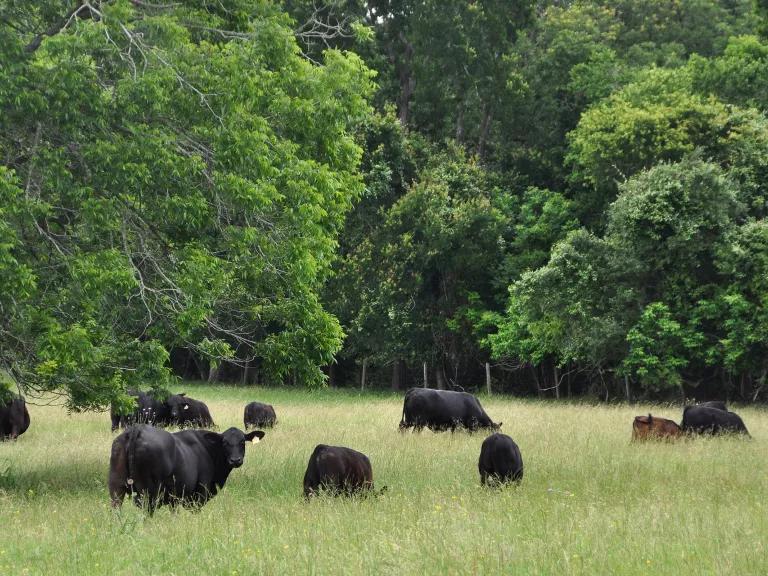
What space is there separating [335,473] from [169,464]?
2034 mm

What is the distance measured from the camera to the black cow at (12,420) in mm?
19781

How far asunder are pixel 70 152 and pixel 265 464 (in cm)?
587

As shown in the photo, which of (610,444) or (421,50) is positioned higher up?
(421,50)

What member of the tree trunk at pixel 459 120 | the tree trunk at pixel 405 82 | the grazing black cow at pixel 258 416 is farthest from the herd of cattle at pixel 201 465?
the tree trunk at pixel 459 120

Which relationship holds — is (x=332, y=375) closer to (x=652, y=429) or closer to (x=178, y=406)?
(x=178, y=406)

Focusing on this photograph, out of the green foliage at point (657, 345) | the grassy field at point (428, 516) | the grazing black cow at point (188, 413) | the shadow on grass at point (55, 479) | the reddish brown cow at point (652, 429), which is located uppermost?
the green foliage at point (657, 345)

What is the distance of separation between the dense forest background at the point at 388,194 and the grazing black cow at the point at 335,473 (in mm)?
2471

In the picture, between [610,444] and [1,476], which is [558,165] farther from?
[1,476]

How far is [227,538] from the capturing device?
28.6 ft

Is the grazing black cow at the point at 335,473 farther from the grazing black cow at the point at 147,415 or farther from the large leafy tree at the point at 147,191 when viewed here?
the grazing black cow at the point at 147,415

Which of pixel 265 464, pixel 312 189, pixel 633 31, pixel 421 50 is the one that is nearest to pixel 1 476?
pixel 265 464

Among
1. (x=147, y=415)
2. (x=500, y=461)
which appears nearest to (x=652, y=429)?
(x=500, y=461)

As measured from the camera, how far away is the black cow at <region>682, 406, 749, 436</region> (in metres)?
18.6

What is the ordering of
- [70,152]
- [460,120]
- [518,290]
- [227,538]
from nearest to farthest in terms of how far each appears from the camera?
[227,538]
[70,152]
[518,290]
[460,120]
